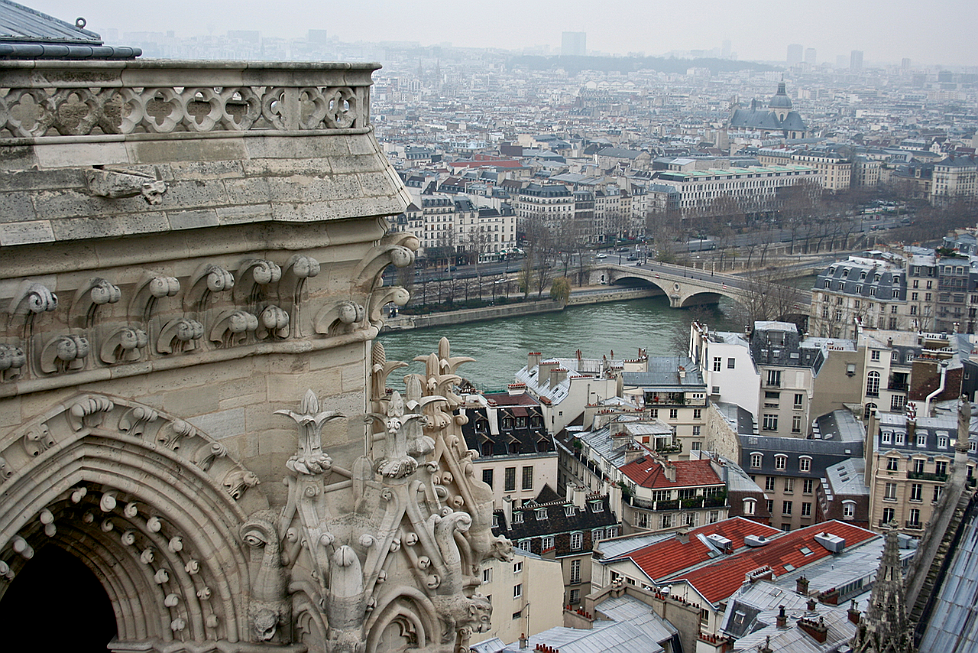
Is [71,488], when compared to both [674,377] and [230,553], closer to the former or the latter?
[230,553]

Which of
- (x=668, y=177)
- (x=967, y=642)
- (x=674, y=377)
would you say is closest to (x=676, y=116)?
(x=668, y=177)

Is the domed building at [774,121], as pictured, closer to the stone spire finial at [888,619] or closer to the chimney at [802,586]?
the chimney at [802,586]

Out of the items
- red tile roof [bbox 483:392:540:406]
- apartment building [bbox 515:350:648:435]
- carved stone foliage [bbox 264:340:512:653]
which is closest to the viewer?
carved stone foliage [bbox 264:340:512:653]

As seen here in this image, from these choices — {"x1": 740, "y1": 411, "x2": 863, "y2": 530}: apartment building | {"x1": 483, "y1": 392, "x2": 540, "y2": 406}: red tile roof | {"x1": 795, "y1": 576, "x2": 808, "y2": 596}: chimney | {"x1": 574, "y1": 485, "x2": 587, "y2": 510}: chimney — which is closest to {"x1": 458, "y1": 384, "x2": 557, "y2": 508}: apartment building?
{"x1": 483, "y1": 392, "x2": 540, "y2": 406}: red tile roof

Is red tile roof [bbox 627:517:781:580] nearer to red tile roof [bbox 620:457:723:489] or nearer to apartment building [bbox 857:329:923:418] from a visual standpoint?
red tile roof [bbox 620:457:723:489]

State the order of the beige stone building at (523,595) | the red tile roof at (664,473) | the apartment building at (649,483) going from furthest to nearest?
the red tile roof at (664,473)
the apartment building at (649,483)
the beige stone building at (523,595)

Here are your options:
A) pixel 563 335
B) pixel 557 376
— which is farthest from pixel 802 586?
pixel 563 335

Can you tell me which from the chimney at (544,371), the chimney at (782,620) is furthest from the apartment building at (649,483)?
the chimney at (782,620)
